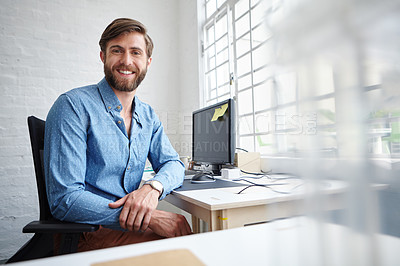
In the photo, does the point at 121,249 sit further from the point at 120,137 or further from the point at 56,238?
the point at 120,137

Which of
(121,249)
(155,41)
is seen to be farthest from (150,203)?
(155,41)

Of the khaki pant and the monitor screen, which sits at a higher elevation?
the monitor screen

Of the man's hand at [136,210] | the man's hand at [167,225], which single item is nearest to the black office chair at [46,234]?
the man's hand at [136,210]

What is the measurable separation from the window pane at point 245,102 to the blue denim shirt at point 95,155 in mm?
1031

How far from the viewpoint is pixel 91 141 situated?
1112mm

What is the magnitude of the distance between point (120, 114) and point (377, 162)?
116 cm

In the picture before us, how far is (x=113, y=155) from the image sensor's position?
114 cm

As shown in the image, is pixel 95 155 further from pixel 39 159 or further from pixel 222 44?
pixel 222 44

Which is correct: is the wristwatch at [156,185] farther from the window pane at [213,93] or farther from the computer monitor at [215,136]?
the window pane at [213,93]

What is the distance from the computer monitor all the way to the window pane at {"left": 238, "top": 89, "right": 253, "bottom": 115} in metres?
0.49

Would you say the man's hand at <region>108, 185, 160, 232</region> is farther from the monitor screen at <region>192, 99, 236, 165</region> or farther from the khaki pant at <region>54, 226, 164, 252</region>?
the monitor screen at <region>192, 99, 236, 165</region>

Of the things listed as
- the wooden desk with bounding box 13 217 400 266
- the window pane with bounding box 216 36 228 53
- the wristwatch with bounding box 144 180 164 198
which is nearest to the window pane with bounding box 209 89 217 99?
the window pane with bounding box 216 36 228 53

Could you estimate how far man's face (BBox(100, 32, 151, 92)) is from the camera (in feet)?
4.27

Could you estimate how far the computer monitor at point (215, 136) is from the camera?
58.6 inches
